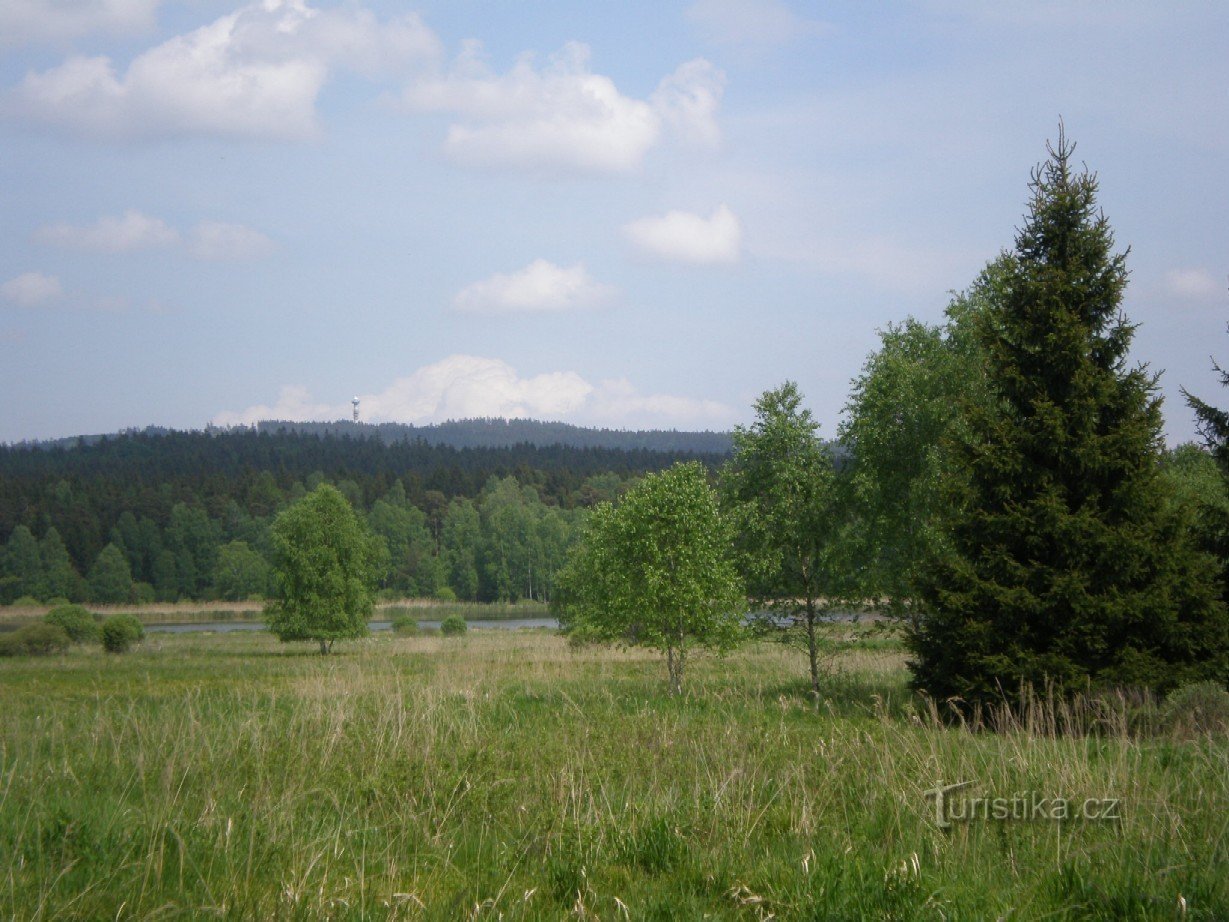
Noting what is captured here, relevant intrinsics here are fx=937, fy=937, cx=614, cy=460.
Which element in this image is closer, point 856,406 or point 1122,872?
point 1122,872

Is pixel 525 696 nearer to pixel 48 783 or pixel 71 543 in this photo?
pixel 48 783

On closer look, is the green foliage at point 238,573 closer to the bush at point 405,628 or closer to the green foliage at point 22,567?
the green foliage at point 22,567

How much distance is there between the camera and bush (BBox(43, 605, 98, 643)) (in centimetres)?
3784

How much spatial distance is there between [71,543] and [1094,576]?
390 ft

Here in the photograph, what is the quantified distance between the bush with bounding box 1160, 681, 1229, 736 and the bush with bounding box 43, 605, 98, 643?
38623mm

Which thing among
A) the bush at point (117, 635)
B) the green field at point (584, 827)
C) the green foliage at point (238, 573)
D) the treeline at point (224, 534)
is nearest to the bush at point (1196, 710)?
the green field at point (584, 827)

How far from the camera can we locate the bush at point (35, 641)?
33.6 m

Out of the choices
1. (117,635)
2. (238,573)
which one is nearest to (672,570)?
(117,635)

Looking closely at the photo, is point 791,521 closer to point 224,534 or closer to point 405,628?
point 405,628

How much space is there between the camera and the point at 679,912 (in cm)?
579

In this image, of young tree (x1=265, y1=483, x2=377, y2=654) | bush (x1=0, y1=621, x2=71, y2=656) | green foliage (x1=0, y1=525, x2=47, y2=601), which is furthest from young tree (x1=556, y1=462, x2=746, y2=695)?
green foliage (x1=0, y1=525, x2=47, y2=601)

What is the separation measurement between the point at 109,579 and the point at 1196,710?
341 feet

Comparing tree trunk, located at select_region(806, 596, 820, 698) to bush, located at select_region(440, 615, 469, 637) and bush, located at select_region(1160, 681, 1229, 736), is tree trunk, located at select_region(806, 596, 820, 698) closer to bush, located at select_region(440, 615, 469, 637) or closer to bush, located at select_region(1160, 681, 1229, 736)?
bush, located at select_region(1160, 681, 1229, 736)

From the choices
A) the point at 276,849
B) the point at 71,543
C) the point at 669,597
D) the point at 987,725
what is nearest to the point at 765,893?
the point at 276,849
